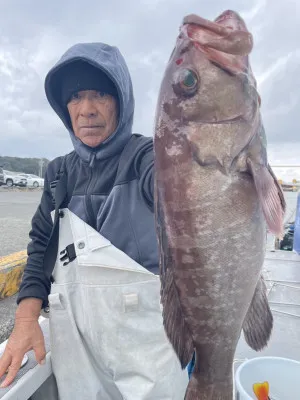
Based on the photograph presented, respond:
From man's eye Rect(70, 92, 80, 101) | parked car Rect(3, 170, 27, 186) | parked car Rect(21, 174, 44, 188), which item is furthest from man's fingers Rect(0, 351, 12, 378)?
parked car Rect(3, 170, 27, 186)

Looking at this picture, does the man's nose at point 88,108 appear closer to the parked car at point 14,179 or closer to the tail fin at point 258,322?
the tail fin at point 258,322

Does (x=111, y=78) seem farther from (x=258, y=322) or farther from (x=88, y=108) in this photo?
(x=258, y=322)

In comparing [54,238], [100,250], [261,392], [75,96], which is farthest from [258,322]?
[75,96]

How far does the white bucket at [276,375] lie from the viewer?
7.86 ft

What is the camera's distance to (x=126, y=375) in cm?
230

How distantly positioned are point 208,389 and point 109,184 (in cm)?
139

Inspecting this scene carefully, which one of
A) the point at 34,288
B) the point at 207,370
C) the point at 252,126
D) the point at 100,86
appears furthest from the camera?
the point at 34,288

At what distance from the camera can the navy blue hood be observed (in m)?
2.37

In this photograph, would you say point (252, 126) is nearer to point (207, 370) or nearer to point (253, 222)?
point (253, 222)

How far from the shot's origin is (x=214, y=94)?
56.8 inches

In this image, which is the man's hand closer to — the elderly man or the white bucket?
the elderly man

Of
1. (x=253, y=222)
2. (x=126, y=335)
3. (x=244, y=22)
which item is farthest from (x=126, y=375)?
(x=244, y=22)

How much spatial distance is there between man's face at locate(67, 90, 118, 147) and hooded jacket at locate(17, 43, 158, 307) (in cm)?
7

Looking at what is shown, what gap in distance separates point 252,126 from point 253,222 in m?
0.38
